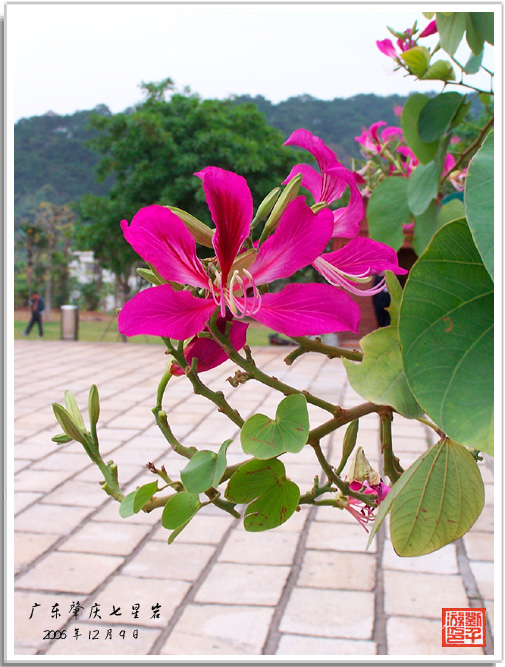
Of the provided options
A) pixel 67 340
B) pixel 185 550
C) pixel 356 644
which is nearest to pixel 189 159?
pixel 67 340

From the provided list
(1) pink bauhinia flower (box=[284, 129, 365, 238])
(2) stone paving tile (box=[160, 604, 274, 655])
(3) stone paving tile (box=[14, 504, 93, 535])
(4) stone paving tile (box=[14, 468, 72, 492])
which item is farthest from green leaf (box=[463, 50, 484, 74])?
(4) stone paving tile (box=[14, 468, 72, 492])

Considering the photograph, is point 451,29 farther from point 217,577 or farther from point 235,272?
point 217,577

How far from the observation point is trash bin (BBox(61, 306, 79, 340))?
729 centimetres

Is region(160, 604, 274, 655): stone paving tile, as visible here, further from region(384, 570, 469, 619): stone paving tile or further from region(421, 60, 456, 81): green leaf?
region(421, 60, 456, 81): green leaf

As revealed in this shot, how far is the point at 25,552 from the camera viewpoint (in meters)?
2.05

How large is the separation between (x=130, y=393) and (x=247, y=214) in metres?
4.20

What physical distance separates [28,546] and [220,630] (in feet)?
2.45

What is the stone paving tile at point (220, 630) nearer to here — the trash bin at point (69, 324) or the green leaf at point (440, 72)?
the green leaf at point (440, 72)

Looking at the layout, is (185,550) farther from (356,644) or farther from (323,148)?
(323,148)

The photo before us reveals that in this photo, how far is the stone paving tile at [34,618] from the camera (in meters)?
1.57

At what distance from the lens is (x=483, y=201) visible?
22 cm

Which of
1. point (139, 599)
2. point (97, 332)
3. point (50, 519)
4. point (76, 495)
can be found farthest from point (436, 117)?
point (97, 332)

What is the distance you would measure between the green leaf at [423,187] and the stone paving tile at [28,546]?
168 cm

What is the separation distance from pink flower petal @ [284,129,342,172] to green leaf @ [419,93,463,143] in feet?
1.22
